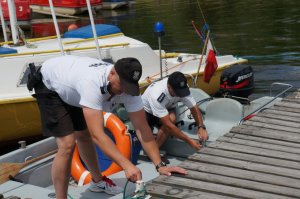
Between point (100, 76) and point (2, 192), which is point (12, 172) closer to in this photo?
point (2, 192)

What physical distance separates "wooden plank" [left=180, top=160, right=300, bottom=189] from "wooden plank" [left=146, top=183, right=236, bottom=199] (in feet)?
1.21

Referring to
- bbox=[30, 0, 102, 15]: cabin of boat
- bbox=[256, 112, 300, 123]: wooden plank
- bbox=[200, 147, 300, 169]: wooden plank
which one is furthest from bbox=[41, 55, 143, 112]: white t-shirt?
bbox=[30, 0, 102, 15]: cabin of boat

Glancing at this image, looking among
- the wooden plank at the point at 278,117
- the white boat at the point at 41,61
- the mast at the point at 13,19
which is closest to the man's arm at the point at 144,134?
the wooden plank at the point at 278,117

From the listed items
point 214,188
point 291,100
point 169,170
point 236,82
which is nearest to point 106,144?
point 169,170

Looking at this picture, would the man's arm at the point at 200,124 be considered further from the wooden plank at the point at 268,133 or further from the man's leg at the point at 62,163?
the man's leg at the point at 62,163

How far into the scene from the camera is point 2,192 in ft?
17.7

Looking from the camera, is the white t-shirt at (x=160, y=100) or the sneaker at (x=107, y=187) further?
the white t-shirt at (x=160, y=100)

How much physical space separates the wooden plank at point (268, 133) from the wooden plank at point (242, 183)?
1.11 meters

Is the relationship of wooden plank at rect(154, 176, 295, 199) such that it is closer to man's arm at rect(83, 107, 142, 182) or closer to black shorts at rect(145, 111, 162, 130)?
man's arm at rect(83, 107, 142, 182)

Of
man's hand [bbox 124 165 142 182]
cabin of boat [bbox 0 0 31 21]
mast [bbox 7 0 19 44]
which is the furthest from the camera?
cabin of boat [bbox 0 0 31 21]

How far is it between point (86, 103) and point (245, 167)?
1417mm

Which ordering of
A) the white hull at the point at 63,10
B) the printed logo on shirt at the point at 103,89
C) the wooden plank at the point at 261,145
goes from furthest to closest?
the white hull at the point at 63,10 < the wooden plank at the point at 261,145 < the printed logo on shirt at the point at 103,89

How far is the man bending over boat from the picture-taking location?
3.86m

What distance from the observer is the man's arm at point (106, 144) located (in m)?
3.75
